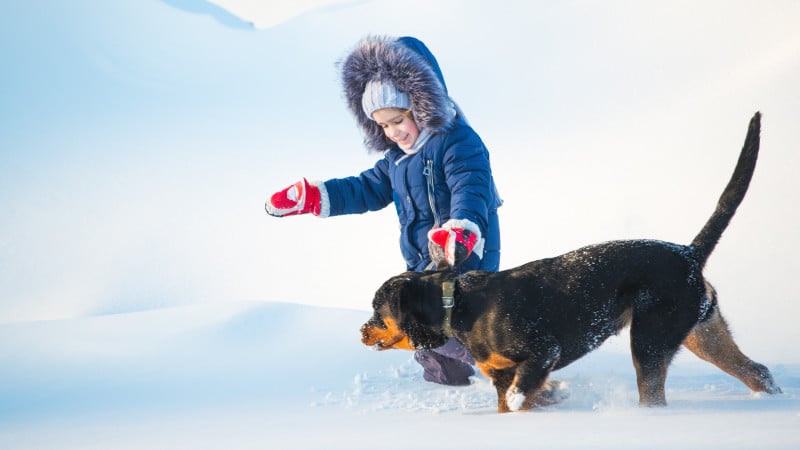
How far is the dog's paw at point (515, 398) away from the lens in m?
2.93

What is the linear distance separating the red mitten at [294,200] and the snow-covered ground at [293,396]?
1.04 meters

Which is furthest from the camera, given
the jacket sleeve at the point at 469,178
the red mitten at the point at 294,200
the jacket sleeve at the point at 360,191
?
the jacket sleeve at the point at 360,191

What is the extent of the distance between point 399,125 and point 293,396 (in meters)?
1.61

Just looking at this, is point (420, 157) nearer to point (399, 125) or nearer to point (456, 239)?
point (399, 125)

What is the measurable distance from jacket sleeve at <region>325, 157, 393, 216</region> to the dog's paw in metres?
1.70

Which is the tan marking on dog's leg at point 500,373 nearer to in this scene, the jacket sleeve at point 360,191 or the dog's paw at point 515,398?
the dog's paw at point 515,398

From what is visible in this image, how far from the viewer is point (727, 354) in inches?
129

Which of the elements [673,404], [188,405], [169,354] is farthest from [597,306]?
[169,354]

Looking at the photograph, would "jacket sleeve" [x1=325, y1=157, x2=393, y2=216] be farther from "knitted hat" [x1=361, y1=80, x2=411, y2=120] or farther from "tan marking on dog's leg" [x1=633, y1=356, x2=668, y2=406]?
"tan marking on dog's leg" [x1=633, y1=356, x2=668, y2=406]

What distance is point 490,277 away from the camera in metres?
3.12

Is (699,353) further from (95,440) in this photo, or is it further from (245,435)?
(95,440)

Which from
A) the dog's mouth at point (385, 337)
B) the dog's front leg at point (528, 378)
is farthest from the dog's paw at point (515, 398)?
the dog's mouth at point (385, 337)

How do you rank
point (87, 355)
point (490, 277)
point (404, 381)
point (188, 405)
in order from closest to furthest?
point (490, 277) → point (188, 405) → point (404, 381) → point (87, 355)

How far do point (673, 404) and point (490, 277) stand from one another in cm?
95
